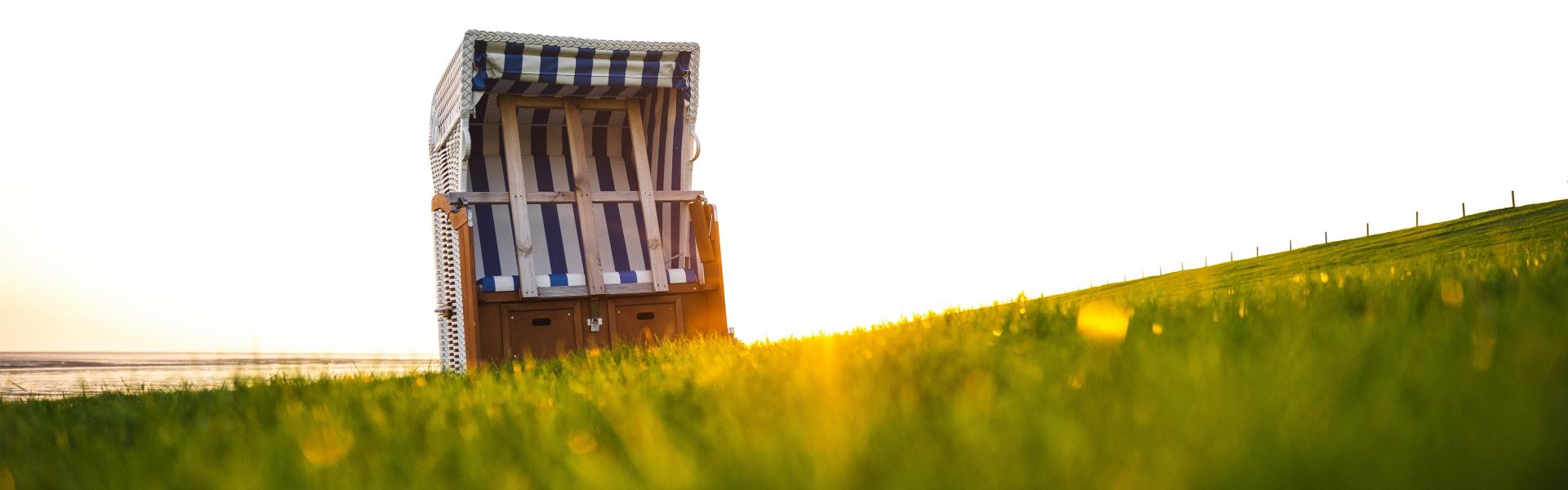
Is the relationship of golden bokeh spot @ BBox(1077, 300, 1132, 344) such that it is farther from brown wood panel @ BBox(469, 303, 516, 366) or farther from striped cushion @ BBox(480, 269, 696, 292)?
brown wood panel @ BBox(469, 303, 516, 366)

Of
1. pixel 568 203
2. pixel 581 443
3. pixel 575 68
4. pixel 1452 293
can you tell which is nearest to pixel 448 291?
pixel 568 203

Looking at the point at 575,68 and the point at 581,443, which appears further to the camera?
the point at 575,68

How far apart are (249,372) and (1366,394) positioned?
4589 millimetres

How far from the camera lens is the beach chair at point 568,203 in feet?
24.6

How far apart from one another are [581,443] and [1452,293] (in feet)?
10.2

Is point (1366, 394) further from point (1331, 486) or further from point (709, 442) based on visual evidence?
point (709, 442)

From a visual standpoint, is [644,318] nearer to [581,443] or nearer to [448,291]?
[448,291]

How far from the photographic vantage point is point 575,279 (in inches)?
304

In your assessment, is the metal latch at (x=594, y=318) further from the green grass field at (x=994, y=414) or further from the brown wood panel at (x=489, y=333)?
the green grass field at (x=994, y=414)

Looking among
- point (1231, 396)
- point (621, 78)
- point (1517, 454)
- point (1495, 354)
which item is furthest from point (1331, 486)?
point (621, 78)

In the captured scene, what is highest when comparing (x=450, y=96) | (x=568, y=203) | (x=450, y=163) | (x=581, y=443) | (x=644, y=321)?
(x=450, y=96)

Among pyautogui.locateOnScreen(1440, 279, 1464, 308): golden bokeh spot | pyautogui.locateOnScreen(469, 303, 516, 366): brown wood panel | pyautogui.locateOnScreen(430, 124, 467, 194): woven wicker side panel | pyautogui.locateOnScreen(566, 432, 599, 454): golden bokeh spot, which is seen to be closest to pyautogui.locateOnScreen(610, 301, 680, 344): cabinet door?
pyautogui.locateOnScreen(469, 303, 516, 366): brown wood panel

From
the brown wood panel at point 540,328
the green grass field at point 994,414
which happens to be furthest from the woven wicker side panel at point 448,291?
the green grass field at point 994,414

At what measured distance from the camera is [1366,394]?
1.80 metres
